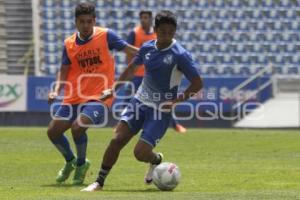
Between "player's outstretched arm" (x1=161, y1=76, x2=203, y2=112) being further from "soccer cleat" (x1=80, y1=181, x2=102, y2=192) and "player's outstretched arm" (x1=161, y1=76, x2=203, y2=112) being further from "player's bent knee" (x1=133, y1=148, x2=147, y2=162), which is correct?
"soccer cleat" (x1=80, y1=181, x2=102, y2=192)

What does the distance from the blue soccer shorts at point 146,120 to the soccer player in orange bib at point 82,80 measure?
77 cm

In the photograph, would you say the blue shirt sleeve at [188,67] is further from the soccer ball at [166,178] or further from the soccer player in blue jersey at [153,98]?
the soccer ball at [166,178]

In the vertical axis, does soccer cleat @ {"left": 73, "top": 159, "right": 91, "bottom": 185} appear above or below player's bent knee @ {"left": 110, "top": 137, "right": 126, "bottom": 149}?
below

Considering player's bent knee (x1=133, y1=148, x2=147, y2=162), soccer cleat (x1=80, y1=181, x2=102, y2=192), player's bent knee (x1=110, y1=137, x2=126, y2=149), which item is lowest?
soccer cleat (x1=80, y1=181, x2=102, y2=192)

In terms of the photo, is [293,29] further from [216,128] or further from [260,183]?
[260,183]

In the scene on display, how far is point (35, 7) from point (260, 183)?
18918 millimetres

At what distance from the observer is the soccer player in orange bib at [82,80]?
10750 millimetres

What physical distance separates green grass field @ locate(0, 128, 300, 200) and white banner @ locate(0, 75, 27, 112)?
4.78 meters

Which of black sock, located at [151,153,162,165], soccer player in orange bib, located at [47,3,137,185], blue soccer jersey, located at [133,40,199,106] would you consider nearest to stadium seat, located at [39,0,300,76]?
soccer player in orange bib, located at [47,3,137,185]

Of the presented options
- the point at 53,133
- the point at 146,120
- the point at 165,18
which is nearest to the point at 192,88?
the point at 146,120

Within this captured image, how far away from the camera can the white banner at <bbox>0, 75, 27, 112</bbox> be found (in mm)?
24922

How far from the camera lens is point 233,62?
91.0 ft

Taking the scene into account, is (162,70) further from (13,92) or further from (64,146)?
(13,92)

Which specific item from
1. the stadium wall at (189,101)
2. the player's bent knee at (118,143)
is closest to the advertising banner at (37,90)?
the stadium wall at (189,101)
